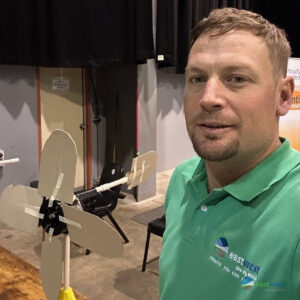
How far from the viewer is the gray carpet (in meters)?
3.77

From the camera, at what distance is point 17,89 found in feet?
12.6

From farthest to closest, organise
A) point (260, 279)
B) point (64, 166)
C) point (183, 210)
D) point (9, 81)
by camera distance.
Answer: point (9, 81) → point (64, 166) → point (183, 210) → point (260, 279)

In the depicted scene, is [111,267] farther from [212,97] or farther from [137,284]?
[212,97]

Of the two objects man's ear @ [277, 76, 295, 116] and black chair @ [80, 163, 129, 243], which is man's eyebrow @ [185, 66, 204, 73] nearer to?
man's ear @ [277, 76, 295, 116]

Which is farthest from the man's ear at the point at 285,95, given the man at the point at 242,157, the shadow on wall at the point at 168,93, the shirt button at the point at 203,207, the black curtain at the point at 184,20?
the shadow on wall at the point at 168,93

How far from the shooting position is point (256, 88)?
80 centimetres

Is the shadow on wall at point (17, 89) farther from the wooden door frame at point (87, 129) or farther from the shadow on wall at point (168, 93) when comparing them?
the shadow on wall at point (168, 93)

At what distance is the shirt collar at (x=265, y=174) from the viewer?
2.68ft

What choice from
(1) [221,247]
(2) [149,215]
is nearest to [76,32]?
(2) [149,215]

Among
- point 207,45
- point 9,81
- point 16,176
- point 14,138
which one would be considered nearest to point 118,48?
point 9,81

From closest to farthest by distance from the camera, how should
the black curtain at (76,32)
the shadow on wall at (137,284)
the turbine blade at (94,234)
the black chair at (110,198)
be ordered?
the turbine blade at (94,234)
the shadow on wall at (137,284)
the black chair at (110,198)
the black curtain at (76,32)

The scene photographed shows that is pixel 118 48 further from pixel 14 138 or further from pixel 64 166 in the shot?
pixel 64 166

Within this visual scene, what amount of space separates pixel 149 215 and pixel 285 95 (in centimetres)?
319

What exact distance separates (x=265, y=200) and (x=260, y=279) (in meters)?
0.16
